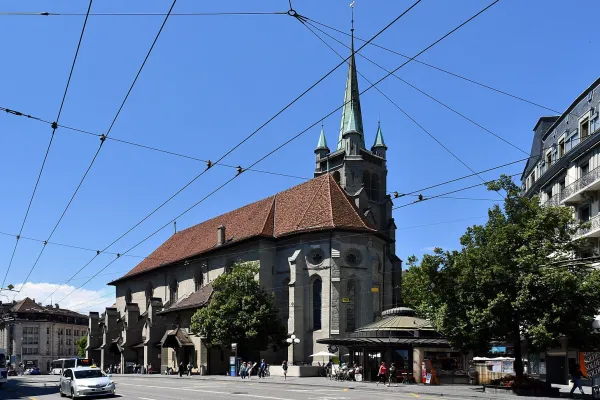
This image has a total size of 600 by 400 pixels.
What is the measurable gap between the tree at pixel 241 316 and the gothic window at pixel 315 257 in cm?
447

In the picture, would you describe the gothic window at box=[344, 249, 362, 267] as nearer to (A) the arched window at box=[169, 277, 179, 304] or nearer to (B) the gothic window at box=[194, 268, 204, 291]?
(B) the gothic window at box=[194, 268, 204, 291]

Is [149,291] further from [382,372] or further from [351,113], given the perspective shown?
[382,372]

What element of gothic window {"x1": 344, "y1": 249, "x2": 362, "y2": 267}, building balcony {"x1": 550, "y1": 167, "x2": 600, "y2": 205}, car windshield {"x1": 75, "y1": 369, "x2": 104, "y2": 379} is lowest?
car windshield {"x1": 75, "y1": 369, "x2": 104, "y2": 379}

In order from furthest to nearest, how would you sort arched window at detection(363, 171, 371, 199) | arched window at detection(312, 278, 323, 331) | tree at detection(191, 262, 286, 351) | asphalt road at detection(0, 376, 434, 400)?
1. arched window at detection(363, 171, 371, 199)
2. arched window at detection(312, 278, 323, 331)
3. tree at detection(191, 262, 286, 351)
4. asphalt road at detection(0, 376, 434, 400)

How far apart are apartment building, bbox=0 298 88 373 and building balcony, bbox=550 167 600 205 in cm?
9834

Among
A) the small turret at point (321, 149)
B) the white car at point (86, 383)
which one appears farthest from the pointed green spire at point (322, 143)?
the white car at point (86, 383)

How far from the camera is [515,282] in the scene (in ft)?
86.2

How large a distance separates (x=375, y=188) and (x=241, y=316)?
29.5m

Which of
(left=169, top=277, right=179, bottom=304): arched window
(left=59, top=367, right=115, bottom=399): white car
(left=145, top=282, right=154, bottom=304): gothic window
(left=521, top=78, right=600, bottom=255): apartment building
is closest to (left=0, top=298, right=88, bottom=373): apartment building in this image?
(left=145, top=282, right=154, bottom=304): gothic window

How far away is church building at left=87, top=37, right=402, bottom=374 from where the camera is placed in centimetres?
5106

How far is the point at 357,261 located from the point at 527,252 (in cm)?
2552

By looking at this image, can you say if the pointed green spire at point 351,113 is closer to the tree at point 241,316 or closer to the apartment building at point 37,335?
the tree at point 241,316

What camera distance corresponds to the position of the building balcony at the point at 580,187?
1257 inches

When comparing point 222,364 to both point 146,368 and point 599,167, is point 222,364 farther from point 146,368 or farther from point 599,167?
point 599,167
